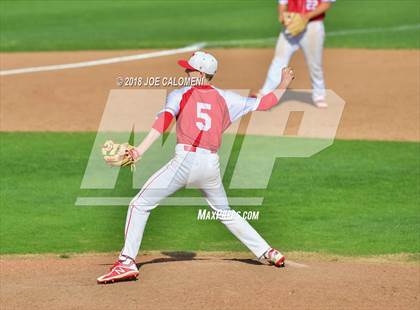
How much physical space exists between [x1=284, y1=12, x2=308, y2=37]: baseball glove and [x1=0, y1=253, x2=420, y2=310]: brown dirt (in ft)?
24.9

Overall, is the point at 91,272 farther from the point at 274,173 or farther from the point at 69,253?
the point at 274,173

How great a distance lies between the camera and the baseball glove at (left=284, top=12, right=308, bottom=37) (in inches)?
745

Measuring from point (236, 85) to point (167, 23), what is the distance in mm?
9657

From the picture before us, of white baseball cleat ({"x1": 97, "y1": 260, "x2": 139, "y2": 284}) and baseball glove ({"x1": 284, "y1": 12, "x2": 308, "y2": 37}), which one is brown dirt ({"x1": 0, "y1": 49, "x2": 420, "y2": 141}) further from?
white baseball cleat ({"x1": 97, "y1": 260, "x2": 139, "y2": 284})

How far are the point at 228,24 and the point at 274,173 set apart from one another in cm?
1494

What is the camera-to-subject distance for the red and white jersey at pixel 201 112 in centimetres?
1052

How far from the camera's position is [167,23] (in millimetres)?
31203

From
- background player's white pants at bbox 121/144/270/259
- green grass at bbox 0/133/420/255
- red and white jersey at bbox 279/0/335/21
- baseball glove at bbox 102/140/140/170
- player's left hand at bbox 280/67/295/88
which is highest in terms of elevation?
player's left hand at bbox 280/67/295/88

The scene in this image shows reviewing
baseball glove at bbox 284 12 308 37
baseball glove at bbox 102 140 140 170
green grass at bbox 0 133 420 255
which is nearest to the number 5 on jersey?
baseball glove at bbox 102 140 140 170

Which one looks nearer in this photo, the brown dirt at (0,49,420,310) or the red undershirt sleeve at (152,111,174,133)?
the brown dirt at (0,49,420,310)

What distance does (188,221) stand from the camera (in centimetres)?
1437

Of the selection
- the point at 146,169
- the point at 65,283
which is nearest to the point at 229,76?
the point at 146,169

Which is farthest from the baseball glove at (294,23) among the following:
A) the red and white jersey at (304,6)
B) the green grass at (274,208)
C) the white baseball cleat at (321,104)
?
the green grass at (274,208)

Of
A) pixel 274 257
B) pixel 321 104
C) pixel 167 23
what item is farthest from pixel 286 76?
pixel 167 23
